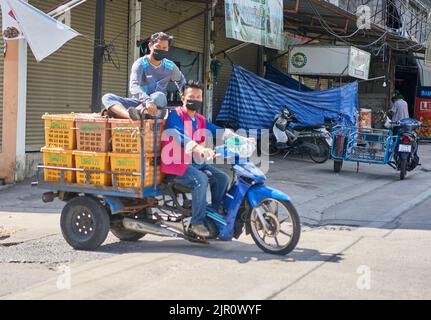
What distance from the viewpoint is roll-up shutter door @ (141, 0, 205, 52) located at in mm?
13570

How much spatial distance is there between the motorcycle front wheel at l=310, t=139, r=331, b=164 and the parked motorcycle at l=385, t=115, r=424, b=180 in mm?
2270

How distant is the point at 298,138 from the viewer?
15.4 m

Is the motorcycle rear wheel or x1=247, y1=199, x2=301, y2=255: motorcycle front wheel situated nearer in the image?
x1=247, y1=199, x2=301, y2=255: motorcycle front wheel

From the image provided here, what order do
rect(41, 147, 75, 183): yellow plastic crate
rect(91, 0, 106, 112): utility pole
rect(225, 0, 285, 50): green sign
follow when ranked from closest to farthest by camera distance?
1. rect(41, 147, 75, 183): yellow plastic crate
2. rect(91, 0, 106, 112): utility pole
3. rect(225, 0, 285, 50): green sign

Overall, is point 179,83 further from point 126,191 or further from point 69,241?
point 69,241

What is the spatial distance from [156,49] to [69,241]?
2.37 m

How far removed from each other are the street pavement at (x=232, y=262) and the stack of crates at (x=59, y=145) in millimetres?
850

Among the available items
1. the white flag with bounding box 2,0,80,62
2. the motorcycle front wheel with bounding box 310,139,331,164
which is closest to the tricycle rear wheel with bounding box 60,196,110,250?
the white flag with bounding box 2,0,80,62

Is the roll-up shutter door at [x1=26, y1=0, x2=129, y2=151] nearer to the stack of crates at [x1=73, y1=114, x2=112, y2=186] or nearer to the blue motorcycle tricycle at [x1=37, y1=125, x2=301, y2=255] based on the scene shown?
the blue motorcycle tricycle at [x1=37, y1=125, x2=301, y2=255]

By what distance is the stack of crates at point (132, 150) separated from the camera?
6.02m

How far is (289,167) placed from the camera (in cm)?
1420

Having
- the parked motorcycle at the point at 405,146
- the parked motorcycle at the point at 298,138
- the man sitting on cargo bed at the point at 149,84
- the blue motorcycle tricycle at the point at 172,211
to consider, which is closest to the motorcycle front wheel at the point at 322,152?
the parked motorcycle at the point at 298,138

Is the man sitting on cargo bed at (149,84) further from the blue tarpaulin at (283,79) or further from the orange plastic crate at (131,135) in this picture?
the blue tarpaulin at (283,79)

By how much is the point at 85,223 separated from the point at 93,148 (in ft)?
2.79
